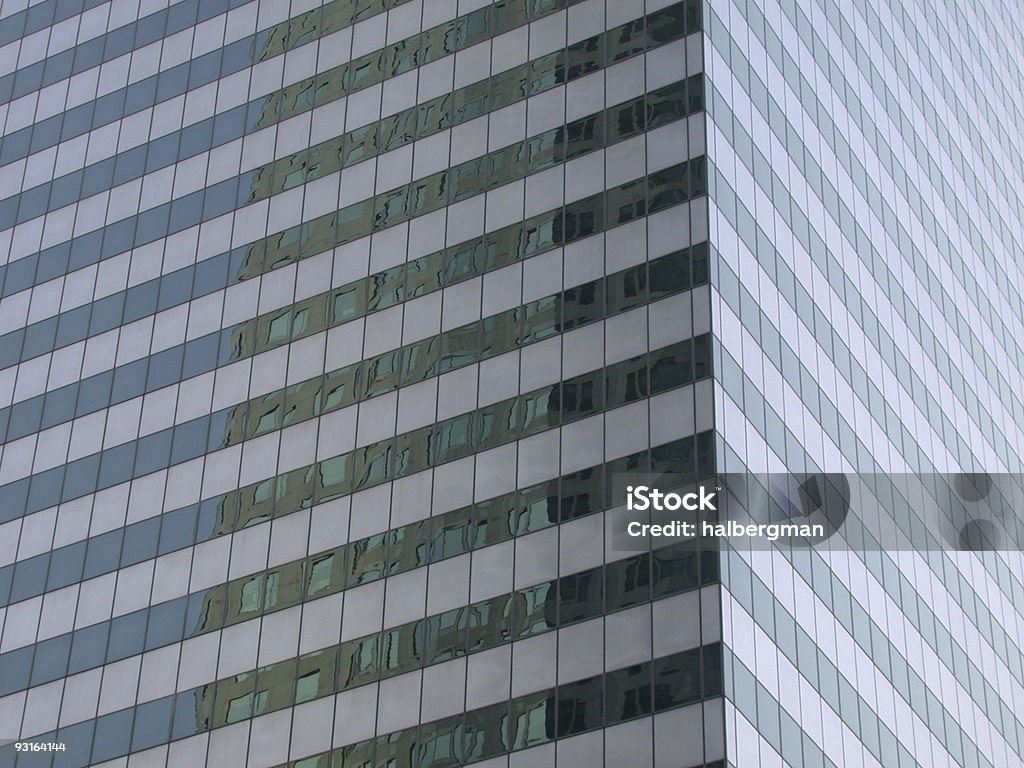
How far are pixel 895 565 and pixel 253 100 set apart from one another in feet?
110

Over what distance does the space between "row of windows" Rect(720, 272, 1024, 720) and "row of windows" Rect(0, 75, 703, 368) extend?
721cm

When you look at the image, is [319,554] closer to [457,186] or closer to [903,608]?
[457,186]

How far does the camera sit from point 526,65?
7500cm

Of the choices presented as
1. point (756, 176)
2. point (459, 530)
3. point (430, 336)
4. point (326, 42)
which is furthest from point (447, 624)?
point (326, 42)

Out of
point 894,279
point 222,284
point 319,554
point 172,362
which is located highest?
point 894,279

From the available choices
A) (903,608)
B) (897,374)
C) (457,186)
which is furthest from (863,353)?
(457,186)

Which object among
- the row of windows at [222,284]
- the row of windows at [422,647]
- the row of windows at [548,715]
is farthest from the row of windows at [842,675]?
the row of windows at [222,284]

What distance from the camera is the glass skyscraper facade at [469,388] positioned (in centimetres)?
6291

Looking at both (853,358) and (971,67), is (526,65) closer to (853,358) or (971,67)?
(853,358)

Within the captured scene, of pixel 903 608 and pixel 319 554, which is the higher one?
pixel 903 608

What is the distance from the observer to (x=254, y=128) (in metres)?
82.9

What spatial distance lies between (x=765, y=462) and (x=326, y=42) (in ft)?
96.4

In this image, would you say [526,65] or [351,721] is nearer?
[351,721]

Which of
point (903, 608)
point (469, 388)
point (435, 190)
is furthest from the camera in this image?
point (903, 608)
